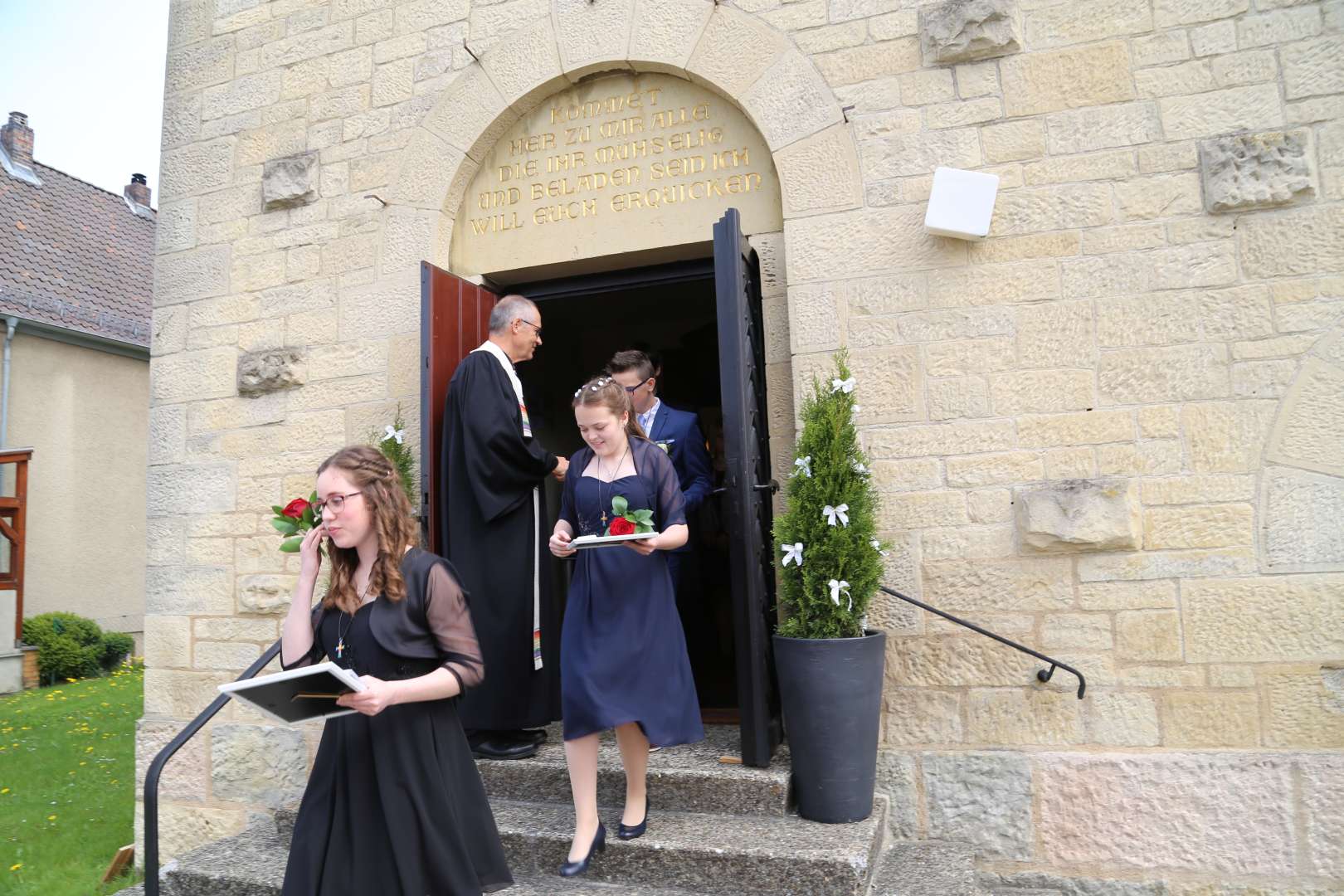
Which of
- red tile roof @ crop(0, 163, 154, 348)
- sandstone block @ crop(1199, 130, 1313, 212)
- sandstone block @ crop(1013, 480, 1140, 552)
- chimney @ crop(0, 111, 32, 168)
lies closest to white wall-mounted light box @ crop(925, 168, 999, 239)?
sandstone block @ crop(1199, 130, 1313, 212)

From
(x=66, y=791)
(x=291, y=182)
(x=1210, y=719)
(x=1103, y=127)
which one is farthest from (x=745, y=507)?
(x=66, y=791)

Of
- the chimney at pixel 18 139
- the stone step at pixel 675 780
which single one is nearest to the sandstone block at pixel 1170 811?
the stone step at pixel 675 780

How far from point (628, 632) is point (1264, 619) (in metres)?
2.43

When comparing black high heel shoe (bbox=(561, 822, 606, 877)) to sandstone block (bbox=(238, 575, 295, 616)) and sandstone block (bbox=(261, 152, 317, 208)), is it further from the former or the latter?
sandstone block (bbox=(261, 152, 317, 208))

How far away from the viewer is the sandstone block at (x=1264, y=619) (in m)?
3.52

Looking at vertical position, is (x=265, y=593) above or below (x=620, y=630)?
above

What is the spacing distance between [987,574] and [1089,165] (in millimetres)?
1770

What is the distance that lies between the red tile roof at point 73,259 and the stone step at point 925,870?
14.4m

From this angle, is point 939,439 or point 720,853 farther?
point 939,439

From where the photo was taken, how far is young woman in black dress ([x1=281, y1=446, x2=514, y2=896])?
234 centimetres

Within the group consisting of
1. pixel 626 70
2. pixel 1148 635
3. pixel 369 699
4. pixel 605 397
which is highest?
pixel 626 70

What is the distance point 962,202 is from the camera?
3965 millimetres

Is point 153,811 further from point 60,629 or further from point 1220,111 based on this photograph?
point 60,629

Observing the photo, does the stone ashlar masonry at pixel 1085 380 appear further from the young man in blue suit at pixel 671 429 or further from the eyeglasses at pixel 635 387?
the eyeglasses at pixel 635 387
